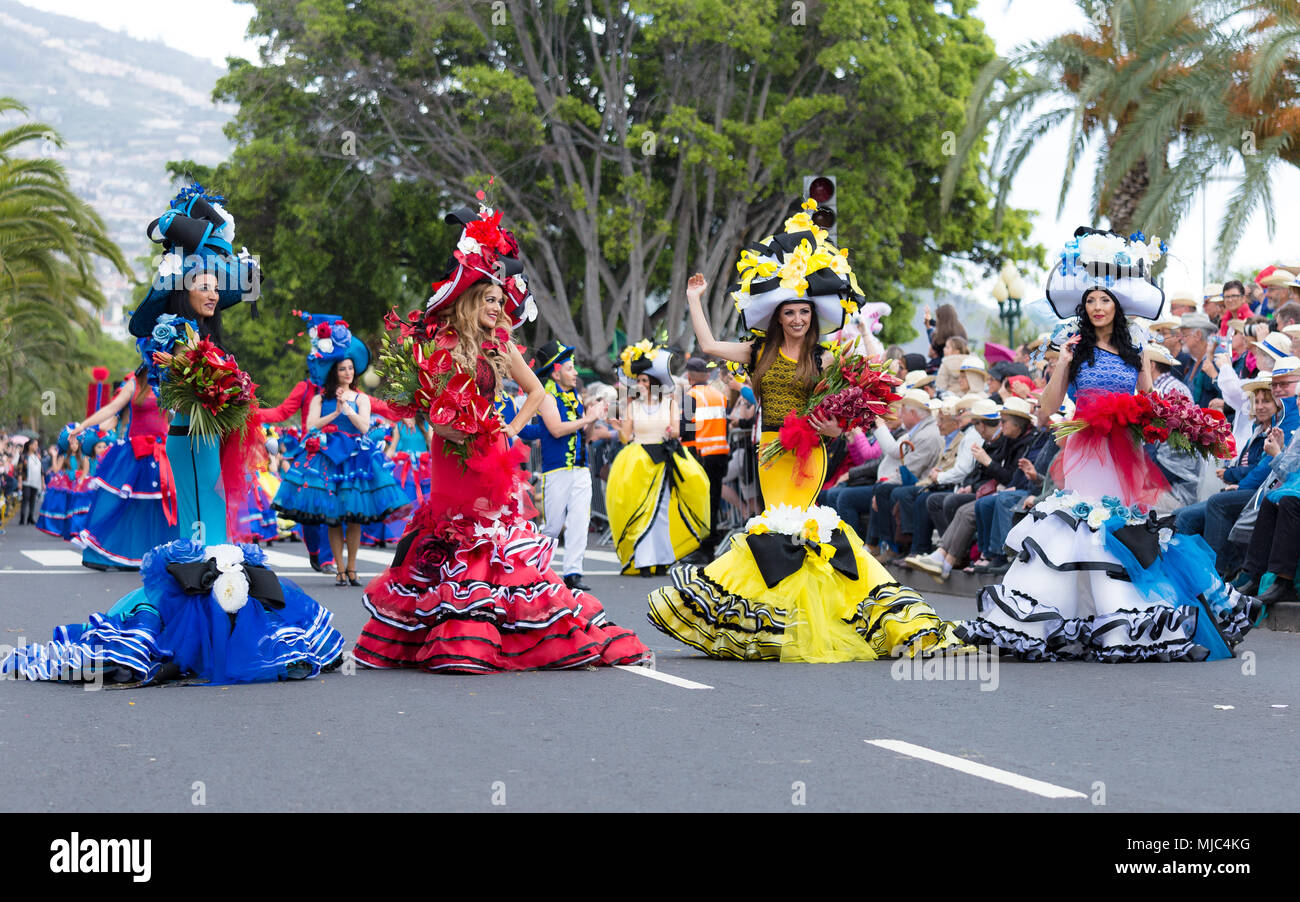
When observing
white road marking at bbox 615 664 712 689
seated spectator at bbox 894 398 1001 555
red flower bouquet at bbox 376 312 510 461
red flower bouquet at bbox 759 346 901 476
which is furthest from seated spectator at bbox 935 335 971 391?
red flower bouquet at bbox 376 312 510 461

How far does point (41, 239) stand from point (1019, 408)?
78.5 feet

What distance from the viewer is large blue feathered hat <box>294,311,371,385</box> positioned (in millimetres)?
14578

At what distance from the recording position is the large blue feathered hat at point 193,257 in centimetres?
885

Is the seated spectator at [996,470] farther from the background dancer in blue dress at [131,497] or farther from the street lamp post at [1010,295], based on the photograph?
the street lamp post at [1010,295]

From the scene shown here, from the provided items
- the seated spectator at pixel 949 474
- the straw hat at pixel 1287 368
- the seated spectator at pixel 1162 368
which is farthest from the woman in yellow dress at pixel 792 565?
the seated spectator at pixel 949 474

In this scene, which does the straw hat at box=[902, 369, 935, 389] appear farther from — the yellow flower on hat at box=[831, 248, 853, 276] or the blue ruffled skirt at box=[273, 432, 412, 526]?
the yellow flower on hat at box=[831, 248, 853, 276]

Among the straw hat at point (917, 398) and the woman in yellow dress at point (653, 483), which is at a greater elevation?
the straw hat at point (917, 398)

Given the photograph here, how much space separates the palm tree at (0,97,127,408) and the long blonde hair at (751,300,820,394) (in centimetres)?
2406

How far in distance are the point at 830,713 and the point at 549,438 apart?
8288mm

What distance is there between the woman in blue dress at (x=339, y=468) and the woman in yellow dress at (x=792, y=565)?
5.89 metres

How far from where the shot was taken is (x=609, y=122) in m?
32.9

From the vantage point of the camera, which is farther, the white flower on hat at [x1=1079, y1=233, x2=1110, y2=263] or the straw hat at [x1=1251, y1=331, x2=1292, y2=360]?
the straw hat at [x1=1251, y1=331, x2=1292, y2=360]

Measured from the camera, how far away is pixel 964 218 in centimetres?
3744

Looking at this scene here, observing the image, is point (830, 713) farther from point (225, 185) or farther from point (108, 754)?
point (225, 185)
